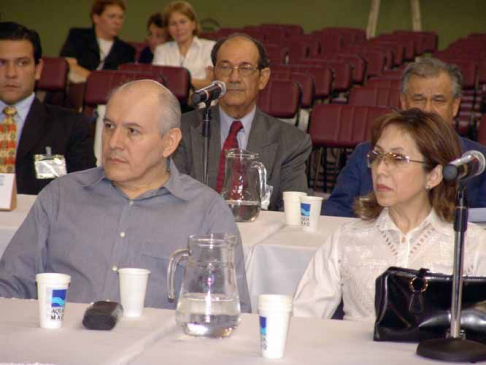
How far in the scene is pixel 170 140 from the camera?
2.83 metres

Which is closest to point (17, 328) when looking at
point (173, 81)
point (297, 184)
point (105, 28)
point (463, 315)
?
point (463, 315)

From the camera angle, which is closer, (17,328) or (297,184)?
(17,328)

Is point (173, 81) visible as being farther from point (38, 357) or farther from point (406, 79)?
point (38, 357)

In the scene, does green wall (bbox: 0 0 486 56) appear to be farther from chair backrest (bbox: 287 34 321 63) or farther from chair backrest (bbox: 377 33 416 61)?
→ chair backrest (bbox: 287 34 321 63)

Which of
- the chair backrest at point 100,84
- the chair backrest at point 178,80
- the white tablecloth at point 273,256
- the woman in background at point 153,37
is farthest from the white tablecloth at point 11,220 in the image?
the woman in background at point 153,37

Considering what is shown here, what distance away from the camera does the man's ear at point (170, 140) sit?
2811 mm

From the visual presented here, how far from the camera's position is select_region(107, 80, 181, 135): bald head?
8.93 feet

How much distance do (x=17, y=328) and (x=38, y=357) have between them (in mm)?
246

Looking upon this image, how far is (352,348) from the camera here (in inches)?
79.2

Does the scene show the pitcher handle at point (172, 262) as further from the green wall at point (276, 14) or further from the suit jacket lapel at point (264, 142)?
the green wall at point (276, 14)

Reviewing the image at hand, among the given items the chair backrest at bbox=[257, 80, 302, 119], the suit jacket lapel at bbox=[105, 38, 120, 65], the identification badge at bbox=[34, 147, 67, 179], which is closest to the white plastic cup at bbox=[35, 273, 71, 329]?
the identification badge at bbox=[34, 147, 67, 179]

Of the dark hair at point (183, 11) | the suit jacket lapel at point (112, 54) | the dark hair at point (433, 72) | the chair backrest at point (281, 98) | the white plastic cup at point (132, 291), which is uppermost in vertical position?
the dark hair at point (183, 11)

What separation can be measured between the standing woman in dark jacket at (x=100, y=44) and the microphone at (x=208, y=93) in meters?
5.16

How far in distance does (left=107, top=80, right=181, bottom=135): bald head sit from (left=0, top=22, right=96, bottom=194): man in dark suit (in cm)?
153
